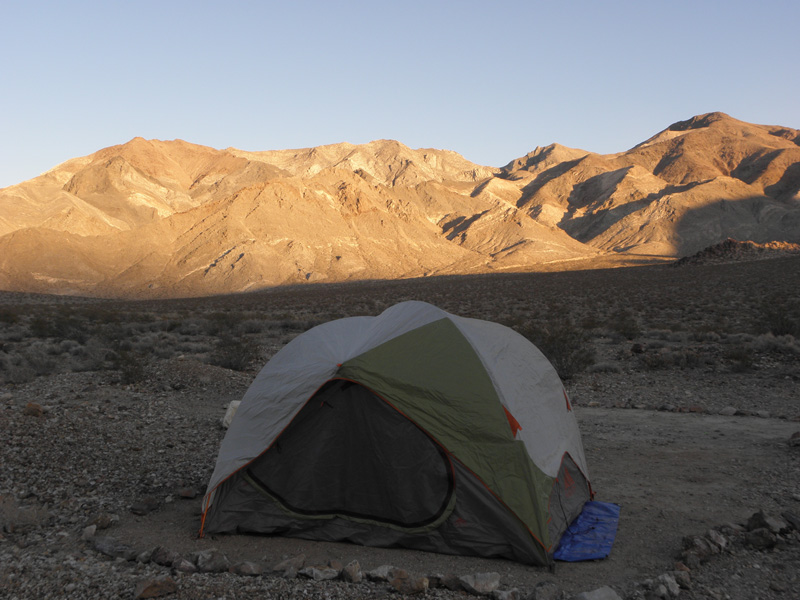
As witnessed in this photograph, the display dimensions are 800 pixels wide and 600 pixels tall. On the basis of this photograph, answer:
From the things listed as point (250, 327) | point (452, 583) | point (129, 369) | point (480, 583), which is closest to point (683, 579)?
point (480, 583)

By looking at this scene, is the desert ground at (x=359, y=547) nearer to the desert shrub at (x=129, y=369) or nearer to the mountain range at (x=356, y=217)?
the desert shrub at (x=129, y=369)

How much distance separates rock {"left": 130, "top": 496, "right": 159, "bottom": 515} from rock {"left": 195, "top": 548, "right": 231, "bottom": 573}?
139 cm

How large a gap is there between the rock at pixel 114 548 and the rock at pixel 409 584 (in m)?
2.17

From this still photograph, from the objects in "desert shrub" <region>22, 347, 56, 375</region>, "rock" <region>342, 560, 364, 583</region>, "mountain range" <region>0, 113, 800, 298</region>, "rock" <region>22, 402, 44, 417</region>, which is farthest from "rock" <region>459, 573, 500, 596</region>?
"mountain range" <region>0, 113, 800, 298</region>

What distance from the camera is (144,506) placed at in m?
5.72

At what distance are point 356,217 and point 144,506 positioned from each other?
7722 cm

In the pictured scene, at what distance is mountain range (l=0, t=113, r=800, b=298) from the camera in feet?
215

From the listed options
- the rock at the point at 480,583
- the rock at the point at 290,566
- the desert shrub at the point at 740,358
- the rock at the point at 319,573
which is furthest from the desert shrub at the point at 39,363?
the desert shrub at the point at 740,358

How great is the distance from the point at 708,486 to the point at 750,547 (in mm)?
1424

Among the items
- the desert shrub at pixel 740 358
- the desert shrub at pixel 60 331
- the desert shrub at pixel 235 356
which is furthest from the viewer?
the desert shrub at pixel 60 331

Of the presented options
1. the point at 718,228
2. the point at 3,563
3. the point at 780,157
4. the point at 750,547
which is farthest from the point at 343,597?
the point at 780,157

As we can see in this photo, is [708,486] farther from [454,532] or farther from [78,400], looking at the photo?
[78,400]

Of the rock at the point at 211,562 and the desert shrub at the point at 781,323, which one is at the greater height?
the rock at the point at 211,562

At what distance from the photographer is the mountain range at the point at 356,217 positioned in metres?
65.6
